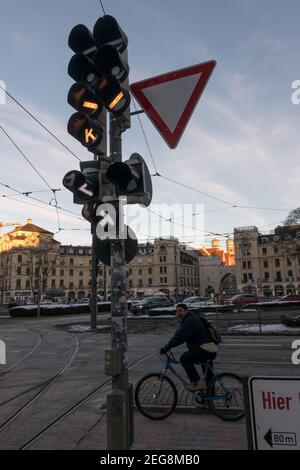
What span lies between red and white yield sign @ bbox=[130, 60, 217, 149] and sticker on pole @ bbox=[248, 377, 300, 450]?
8.26 feet

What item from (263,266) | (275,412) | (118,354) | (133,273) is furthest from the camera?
(133,273)

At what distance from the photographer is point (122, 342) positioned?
4016mm

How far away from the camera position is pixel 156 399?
20.1 ft

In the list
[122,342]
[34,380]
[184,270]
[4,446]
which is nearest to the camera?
[122,342]

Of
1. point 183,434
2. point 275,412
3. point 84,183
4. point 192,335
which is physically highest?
point 84,183

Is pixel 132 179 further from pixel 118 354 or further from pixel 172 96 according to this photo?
pixel 118 354

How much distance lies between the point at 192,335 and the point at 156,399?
115 centimetres

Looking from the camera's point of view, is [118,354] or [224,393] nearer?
[118,354]

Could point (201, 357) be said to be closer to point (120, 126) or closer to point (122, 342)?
point (122, 342)

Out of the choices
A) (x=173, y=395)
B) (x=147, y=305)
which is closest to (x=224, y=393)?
(x=173, y=395)

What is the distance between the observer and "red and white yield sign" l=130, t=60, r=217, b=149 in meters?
4.13
